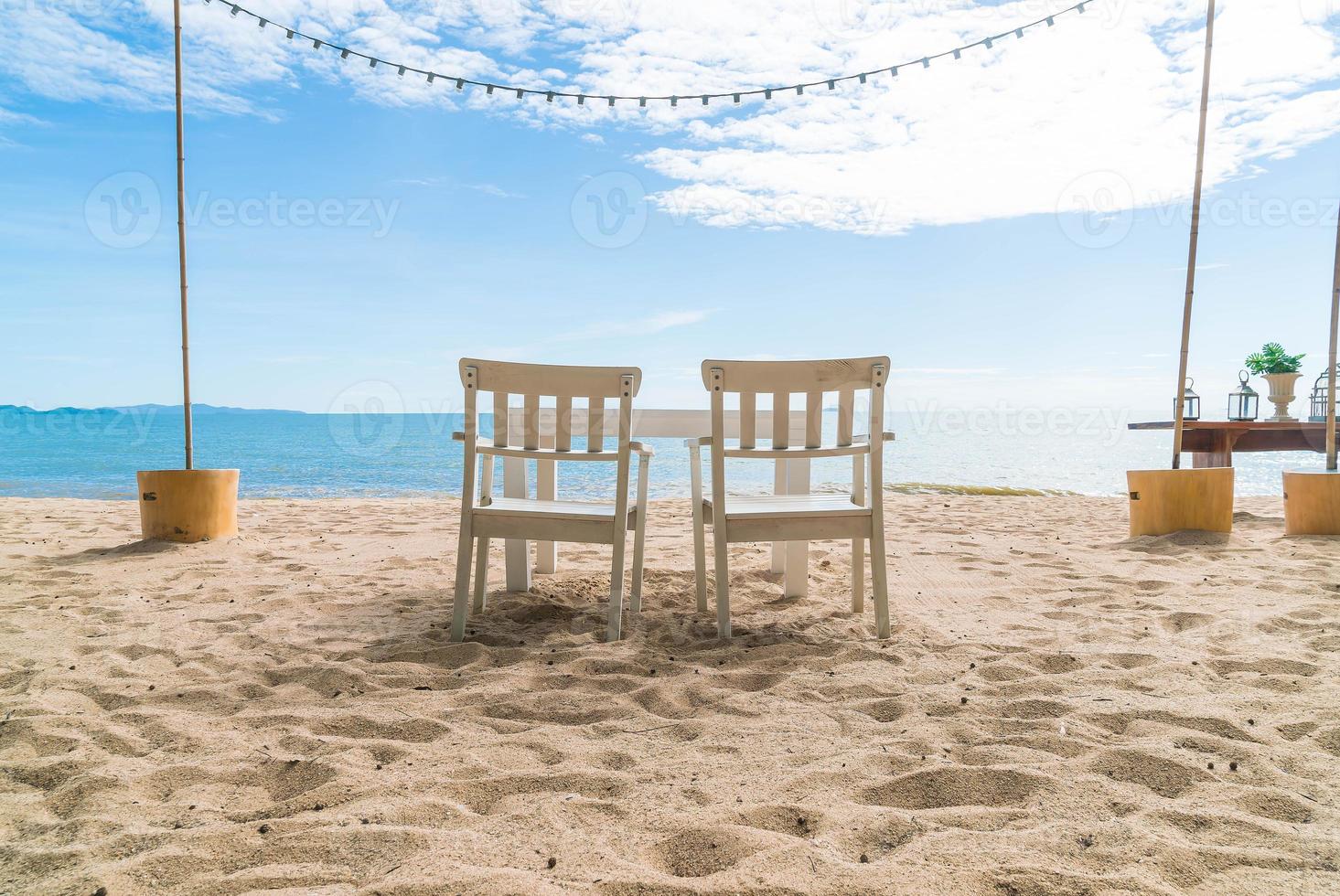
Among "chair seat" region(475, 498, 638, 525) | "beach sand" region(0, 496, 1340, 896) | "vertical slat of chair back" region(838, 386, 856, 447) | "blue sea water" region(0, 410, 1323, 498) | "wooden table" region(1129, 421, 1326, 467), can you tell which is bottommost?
"blue sea water" region(0, 410, 1323, 498)

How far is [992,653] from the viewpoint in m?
2.56

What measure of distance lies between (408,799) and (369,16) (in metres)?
6.40

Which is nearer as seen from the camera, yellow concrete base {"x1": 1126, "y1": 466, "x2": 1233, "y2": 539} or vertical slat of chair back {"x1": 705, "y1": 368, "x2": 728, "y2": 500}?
vertical slat of chair back {"x1": 705, "y1": 368, "x2": 728, "y2": 500}

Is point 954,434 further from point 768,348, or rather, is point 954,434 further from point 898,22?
point 898,22

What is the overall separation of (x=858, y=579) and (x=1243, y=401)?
7.24 m

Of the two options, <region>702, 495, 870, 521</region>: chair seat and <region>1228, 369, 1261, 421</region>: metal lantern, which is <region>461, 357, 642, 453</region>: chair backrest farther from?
<region>1228, 369, 1261, 421</region>: metal lantern

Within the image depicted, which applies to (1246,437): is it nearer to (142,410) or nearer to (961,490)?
(961,490)

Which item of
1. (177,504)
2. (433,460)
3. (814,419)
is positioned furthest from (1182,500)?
(433,460)

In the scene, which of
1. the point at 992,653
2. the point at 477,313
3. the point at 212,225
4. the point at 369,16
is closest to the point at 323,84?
the point at 477,313

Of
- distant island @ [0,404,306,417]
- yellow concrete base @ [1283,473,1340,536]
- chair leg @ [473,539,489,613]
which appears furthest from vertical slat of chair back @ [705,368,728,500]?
distant island @ [0,404,306,417]

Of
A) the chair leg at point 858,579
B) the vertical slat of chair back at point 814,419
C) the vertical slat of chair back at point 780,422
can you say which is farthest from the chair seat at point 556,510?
the chair leg at point 858,579

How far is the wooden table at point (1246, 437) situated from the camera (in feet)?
23.4

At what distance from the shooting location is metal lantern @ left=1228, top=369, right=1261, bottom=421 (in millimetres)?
7879

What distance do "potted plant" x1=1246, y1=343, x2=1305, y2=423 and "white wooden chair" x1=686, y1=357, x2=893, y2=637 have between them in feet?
24.0
